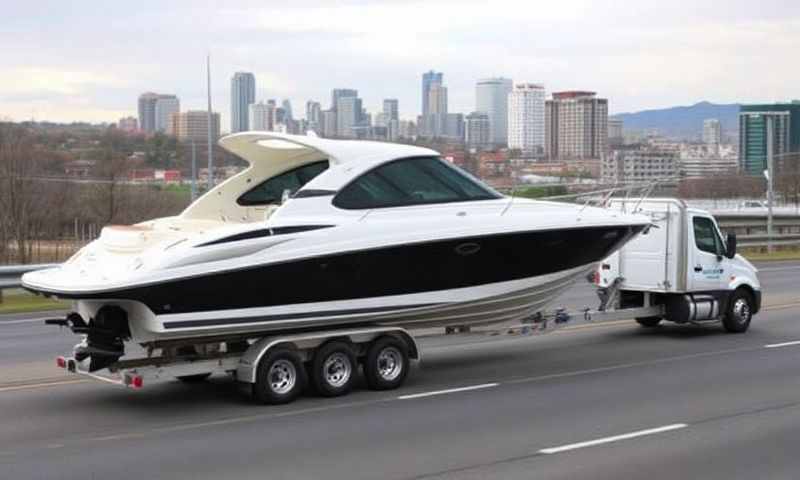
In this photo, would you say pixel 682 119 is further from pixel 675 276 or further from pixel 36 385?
pixel 36 385

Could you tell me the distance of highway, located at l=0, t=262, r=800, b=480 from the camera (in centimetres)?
916

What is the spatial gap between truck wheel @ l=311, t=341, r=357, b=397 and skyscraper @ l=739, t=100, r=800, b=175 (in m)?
56.2

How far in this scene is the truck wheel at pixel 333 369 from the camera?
488 inches

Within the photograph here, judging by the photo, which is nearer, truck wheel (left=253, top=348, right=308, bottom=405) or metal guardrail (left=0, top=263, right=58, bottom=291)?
truck wheel (left=253, top=348, right=308, bottom=405)

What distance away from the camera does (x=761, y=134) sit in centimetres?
7038

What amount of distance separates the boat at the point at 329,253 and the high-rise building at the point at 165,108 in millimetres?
51018

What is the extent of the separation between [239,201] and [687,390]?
5909mm

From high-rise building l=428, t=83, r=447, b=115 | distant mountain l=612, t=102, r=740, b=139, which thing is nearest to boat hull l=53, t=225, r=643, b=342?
high-rise building l=428, t=83, r=447, b=115

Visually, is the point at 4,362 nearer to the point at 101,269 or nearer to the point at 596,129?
the point at 101,269

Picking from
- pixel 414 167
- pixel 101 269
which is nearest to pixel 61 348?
pixel 101 269

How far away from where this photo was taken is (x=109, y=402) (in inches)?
479

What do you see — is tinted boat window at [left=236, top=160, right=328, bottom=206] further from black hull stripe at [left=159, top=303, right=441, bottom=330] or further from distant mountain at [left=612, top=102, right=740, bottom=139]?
distant mountain at [left=612, top=102, right=740, bottom=139]

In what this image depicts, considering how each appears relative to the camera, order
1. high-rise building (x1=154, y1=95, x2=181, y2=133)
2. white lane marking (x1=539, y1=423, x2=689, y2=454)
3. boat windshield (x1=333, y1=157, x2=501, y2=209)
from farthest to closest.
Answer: high-rise building (x1=154, y1=95, x2=181, y2=133), boat windshield (x1=333, y1=157, x2=501, y2=209), white lane marking (x1=539, y1=423, x2=689, y2=454)

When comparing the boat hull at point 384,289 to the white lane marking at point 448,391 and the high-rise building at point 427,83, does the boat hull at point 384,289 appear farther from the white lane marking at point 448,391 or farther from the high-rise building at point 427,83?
the high-rise building at point 427,83
